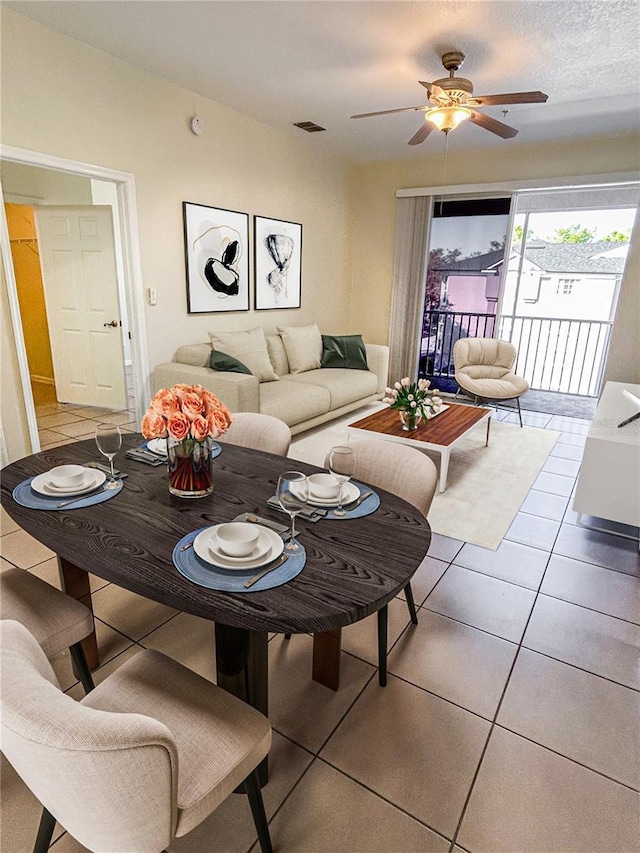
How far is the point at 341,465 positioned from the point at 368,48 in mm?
2950

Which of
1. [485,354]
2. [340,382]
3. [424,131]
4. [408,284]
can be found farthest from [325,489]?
[408,284]

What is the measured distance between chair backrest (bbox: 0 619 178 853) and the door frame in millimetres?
2926

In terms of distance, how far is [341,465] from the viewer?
4.93 feet

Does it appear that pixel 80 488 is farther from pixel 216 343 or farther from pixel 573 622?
pixel 216 343

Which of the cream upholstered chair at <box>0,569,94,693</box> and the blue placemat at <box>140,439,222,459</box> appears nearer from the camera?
the cream upholstered chair at <box>0,569,94,693</box>

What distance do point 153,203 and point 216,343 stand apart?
1.17m

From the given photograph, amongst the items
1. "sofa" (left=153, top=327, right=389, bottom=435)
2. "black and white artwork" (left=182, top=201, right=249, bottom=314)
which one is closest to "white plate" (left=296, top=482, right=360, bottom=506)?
"sofa" (left=153, top=327, right=389, bottom=435)

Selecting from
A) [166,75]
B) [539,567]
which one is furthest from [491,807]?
[166,75]

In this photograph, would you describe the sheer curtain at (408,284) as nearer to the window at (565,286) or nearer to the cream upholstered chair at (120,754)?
the window at (565,286)

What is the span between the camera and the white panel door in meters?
4.63

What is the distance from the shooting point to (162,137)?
3783 mm

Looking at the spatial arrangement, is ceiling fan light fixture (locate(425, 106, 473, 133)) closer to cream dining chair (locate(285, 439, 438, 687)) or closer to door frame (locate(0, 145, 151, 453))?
door frame (locate(0, 145, 151, 453))

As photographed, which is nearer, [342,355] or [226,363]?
[226,363]

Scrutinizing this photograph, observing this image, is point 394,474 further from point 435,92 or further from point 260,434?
point 435,92
